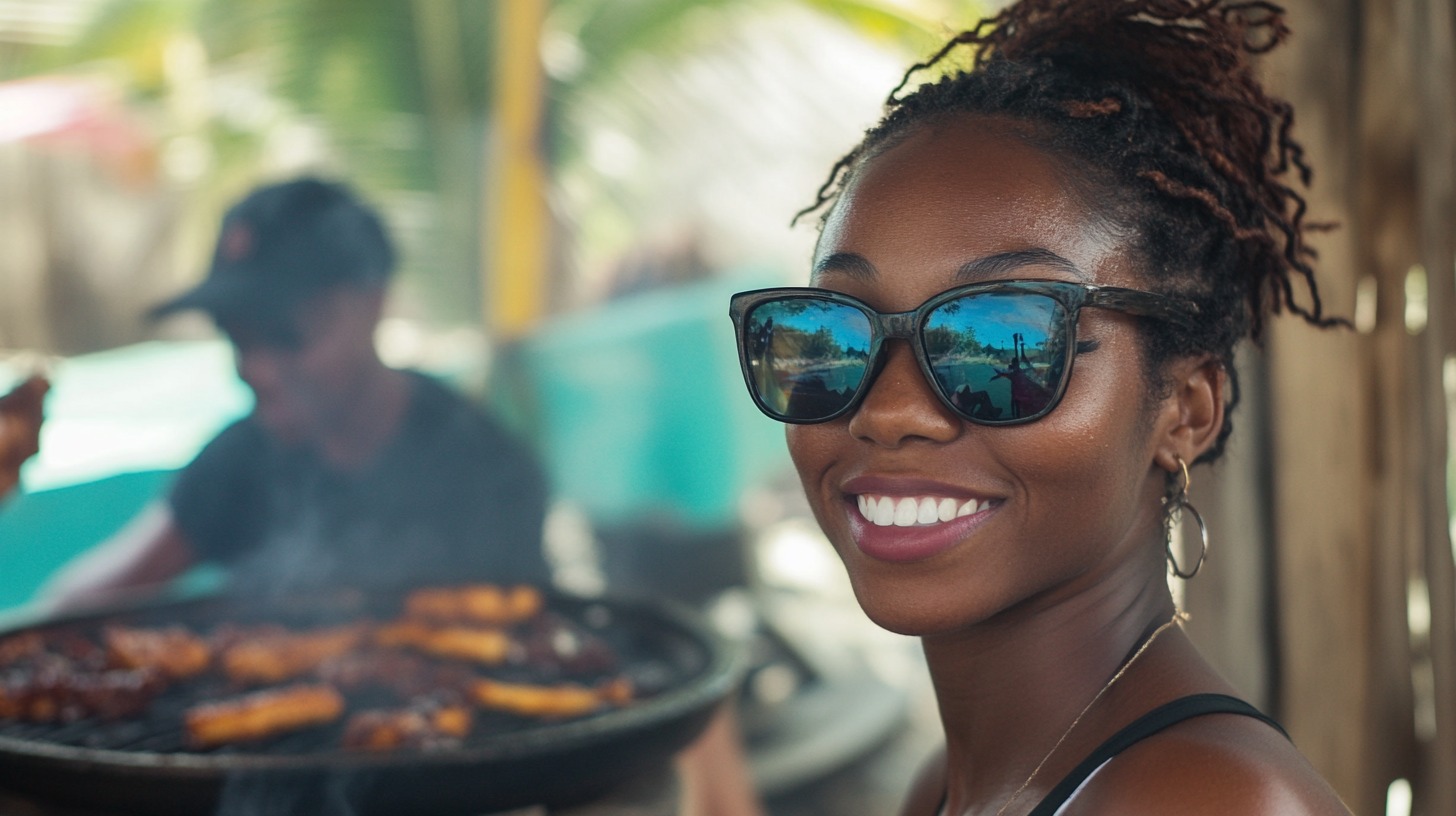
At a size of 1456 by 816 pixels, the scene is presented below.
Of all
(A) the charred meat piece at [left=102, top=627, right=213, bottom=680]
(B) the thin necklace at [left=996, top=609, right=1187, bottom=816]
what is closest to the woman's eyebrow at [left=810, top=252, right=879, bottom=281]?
(B) the thin necklace at [left=996, top=609, right=1187, bottom=816]

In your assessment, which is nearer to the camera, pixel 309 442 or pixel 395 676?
pixel 395 676

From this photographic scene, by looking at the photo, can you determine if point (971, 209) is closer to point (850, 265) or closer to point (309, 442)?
point (850, 265)

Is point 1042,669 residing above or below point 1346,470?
below

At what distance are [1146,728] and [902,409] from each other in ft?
1.47

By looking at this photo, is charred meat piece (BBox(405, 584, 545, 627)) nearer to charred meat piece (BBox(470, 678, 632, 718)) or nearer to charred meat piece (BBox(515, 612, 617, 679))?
charred meat piece (BBox(515, 612, 617, 679))

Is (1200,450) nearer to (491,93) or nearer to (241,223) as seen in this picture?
(241,223)

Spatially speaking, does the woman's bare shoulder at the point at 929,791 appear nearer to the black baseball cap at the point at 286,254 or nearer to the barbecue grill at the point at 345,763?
the barbecue grill at the point at 345,763

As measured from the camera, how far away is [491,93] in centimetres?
700

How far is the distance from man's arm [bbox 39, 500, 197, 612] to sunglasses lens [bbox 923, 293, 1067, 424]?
422 cm

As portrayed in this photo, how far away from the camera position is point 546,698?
3.25 meters

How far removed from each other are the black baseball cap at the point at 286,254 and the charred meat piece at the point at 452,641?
1.48 m

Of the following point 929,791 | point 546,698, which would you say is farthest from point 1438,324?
point 546,698

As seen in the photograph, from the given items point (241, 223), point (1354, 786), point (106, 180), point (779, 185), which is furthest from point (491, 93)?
point (1354, 786)

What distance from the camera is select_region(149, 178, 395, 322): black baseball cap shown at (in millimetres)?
4613
